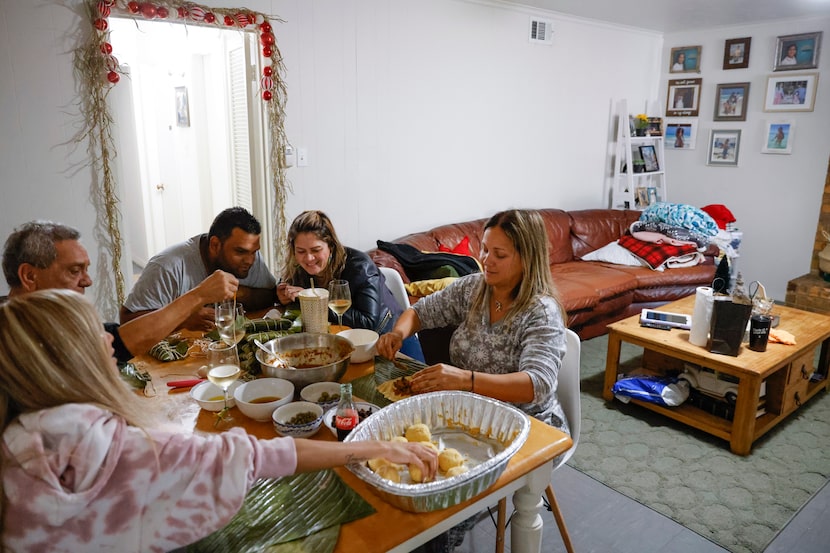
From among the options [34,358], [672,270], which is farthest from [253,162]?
[672,270]

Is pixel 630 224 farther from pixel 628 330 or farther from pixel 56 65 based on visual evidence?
pixel 56 65

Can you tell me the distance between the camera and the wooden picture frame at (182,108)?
17.7 ft

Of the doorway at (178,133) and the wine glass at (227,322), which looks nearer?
the wine glass at (227,322)

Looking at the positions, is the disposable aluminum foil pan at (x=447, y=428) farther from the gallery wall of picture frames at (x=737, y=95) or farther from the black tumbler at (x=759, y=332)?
the gallery wall of picture frames at (x=737, y=95)

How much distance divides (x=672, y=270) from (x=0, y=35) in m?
4.38

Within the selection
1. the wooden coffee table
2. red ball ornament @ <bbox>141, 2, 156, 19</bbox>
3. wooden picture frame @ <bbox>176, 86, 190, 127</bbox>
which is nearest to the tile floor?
the wooden coffee table

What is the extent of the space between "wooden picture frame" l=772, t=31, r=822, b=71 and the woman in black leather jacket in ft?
14.8

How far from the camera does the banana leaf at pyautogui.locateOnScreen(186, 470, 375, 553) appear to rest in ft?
3.35

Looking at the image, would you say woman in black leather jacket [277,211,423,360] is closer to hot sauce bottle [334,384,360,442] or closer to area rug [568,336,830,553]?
hot sauce bottle [334,384,360,442]

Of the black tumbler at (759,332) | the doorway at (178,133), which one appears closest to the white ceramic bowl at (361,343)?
the black tumbler at (759,332)

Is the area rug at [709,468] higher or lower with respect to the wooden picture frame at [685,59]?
lower

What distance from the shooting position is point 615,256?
183 inches

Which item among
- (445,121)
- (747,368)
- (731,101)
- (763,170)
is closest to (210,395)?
(747,368)

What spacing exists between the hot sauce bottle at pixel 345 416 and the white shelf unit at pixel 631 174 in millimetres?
4723
